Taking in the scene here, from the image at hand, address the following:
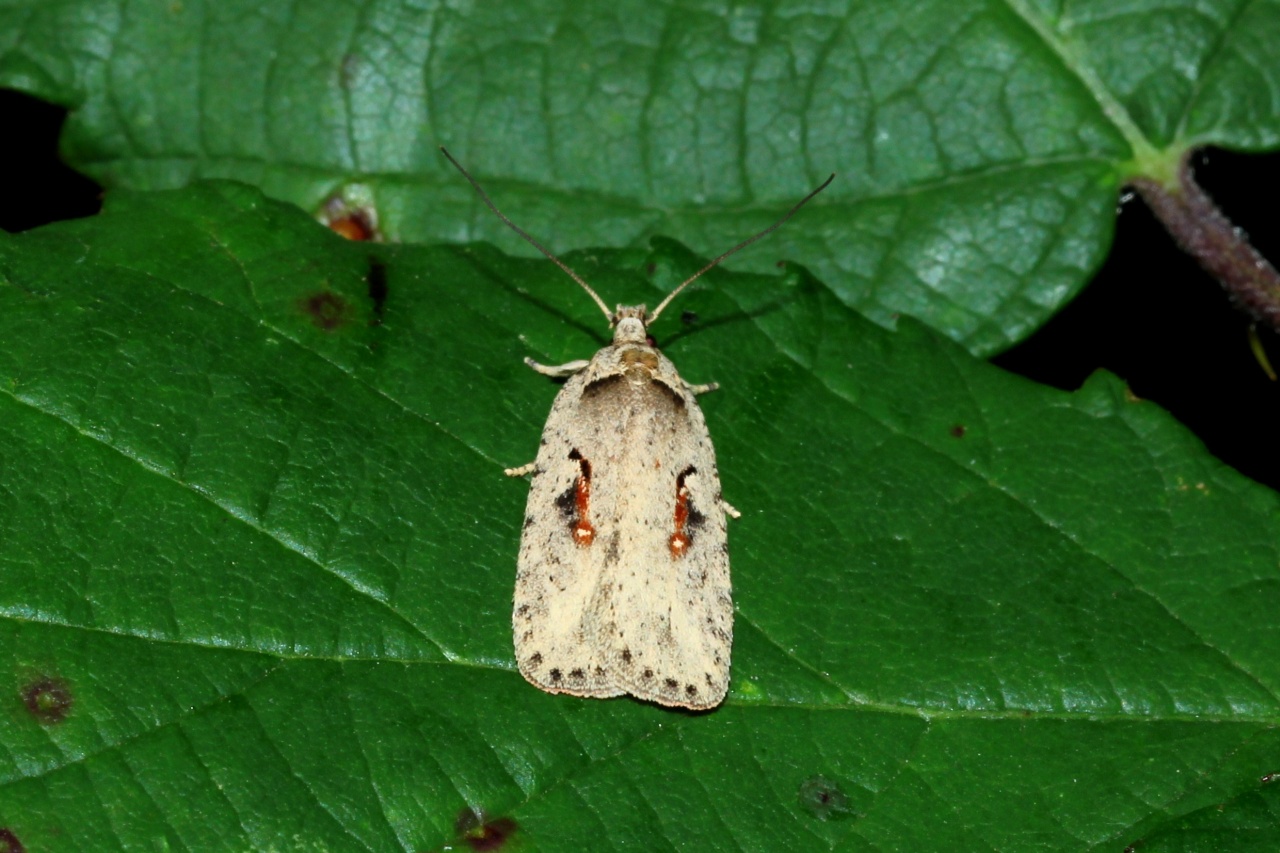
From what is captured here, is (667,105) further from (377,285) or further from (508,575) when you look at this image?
(508,575)

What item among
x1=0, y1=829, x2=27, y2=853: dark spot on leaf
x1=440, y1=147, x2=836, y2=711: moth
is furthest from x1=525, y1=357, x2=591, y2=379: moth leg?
x1=0, y1=829, x2=27, y2=853: dark spot on leaf

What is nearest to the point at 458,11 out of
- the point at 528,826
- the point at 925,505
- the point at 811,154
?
the point at 811,154

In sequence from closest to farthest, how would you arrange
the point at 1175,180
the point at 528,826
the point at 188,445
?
the point at 528,826, the point at 188,445, the point at 1175,180

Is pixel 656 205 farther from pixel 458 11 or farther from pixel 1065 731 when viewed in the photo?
pixel 1065 731

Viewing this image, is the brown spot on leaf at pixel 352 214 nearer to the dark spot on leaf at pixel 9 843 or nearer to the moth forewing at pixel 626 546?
the moth forewing at pixel 626 546

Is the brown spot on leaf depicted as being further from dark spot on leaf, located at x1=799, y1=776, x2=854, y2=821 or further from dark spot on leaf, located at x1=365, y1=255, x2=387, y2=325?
dark spot on leaf, located at x1=799, y1=776, x2=854, y2=821

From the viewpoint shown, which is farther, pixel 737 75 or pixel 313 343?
pixel 737 75

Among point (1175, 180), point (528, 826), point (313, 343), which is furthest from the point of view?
point (1175, 180)

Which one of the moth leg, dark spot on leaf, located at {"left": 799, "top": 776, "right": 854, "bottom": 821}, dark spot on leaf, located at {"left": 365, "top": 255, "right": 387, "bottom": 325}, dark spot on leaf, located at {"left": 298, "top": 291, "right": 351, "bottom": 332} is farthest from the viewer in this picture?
the moth leg
